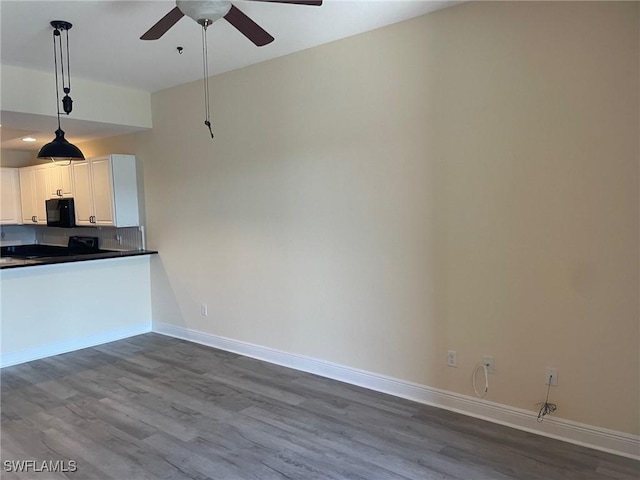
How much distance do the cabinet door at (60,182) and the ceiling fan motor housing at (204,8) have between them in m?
4.18

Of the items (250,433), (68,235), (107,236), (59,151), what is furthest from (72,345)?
(250,433)

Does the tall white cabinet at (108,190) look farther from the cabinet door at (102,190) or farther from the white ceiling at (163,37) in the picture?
the white ceiling at (163,37)

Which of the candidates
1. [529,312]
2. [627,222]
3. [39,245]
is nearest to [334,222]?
[529,312]

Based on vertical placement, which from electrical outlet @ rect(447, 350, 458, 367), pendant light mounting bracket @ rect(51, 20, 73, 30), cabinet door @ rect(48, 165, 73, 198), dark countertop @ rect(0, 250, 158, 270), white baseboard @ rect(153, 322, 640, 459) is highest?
pendant light mounting bracket @ rect(51, 20, 73, 30)

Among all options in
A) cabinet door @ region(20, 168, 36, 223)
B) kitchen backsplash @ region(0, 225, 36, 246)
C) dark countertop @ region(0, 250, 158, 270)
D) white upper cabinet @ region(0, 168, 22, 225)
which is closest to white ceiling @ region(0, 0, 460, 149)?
dark countertop @ region(0, 250, 158, 270)

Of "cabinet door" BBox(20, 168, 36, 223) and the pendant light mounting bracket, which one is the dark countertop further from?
the pendant light mounting bracket

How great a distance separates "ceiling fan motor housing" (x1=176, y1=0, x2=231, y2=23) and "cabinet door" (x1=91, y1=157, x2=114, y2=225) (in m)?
3.25

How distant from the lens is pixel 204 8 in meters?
2.22

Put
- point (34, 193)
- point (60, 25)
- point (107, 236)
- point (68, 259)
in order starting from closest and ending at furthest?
point (60, 25) < point (68, 259) < point (107, 236) < point (34, 193)

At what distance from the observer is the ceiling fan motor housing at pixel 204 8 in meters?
2.19

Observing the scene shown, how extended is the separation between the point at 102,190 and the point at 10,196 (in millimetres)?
2375

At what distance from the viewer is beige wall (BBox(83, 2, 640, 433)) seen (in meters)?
2.48

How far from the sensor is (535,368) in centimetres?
276

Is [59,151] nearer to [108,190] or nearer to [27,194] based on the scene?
[108,190]
